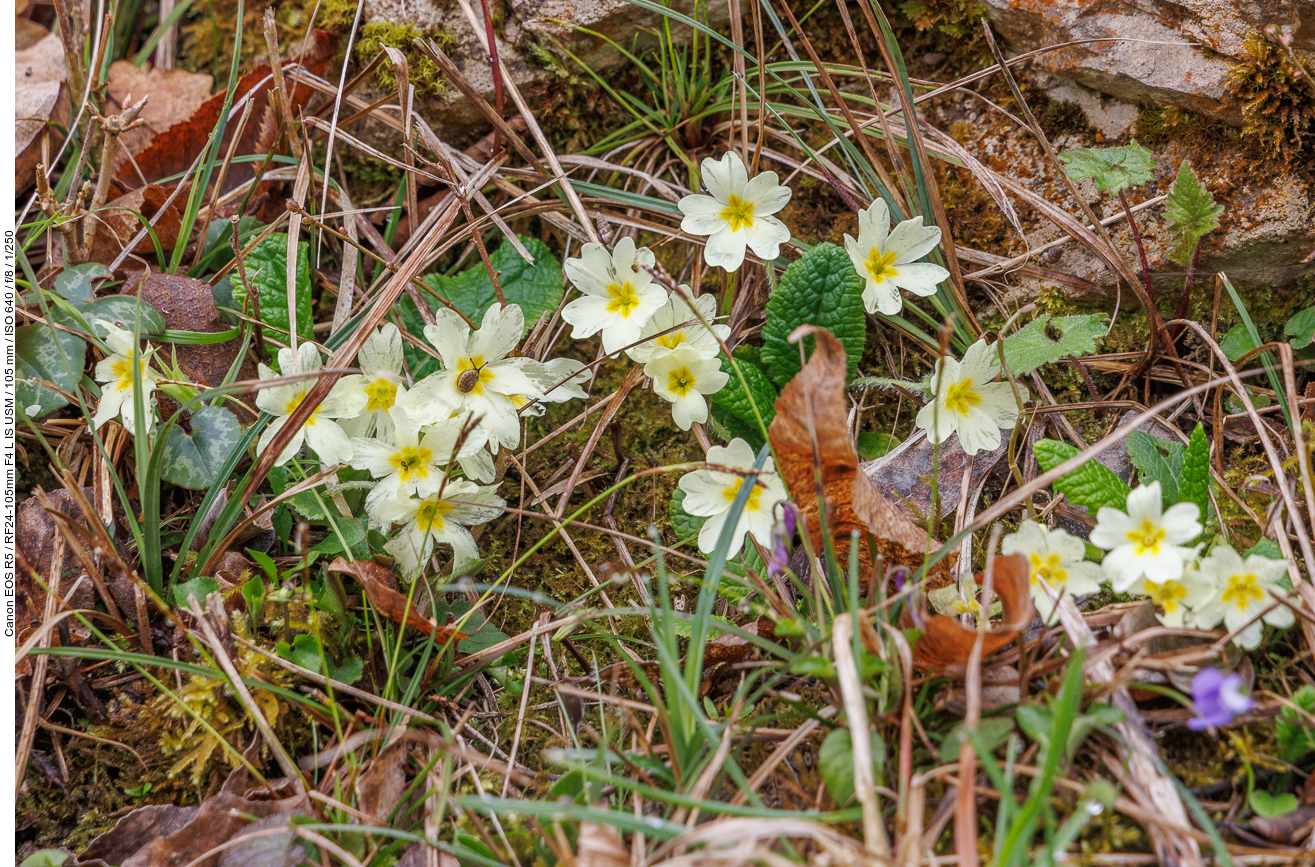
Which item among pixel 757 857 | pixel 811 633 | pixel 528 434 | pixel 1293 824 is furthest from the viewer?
pixel 528 434

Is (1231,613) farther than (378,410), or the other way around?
(378,410)

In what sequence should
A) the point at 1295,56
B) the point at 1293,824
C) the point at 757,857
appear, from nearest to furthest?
the point at 757,857, the point at 1293,824, the point at 1295,56

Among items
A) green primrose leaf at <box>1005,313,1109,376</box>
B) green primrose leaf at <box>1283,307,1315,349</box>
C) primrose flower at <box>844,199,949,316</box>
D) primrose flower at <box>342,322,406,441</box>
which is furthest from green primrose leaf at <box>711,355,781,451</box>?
green primrose leaf at <box>1283,307,1315,349</box>

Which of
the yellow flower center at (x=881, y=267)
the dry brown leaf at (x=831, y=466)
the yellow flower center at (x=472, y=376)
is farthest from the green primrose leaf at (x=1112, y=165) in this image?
the yellow flower center at (x=472, y=376)

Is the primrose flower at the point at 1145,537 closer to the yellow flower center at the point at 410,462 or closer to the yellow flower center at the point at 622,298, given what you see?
the yellow flower center at the point at 622,298

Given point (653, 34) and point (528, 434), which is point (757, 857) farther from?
point (653, 34)

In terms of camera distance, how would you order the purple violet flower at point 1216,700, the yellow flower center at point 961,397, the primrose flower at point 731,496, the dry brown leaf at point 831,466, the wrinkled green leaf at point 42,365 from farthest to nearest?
the wrinkled green leaf at point 42,365 → the yellow flower center at point 961,397 → the primrose flower at point 731,496 → the dry brown leaf at point 831,466 → the purple violet flower at point 1216,700

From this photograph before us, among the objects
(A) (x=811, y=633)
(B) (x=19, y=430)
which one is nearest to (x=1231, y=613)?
(A) (x=811, y=633)
